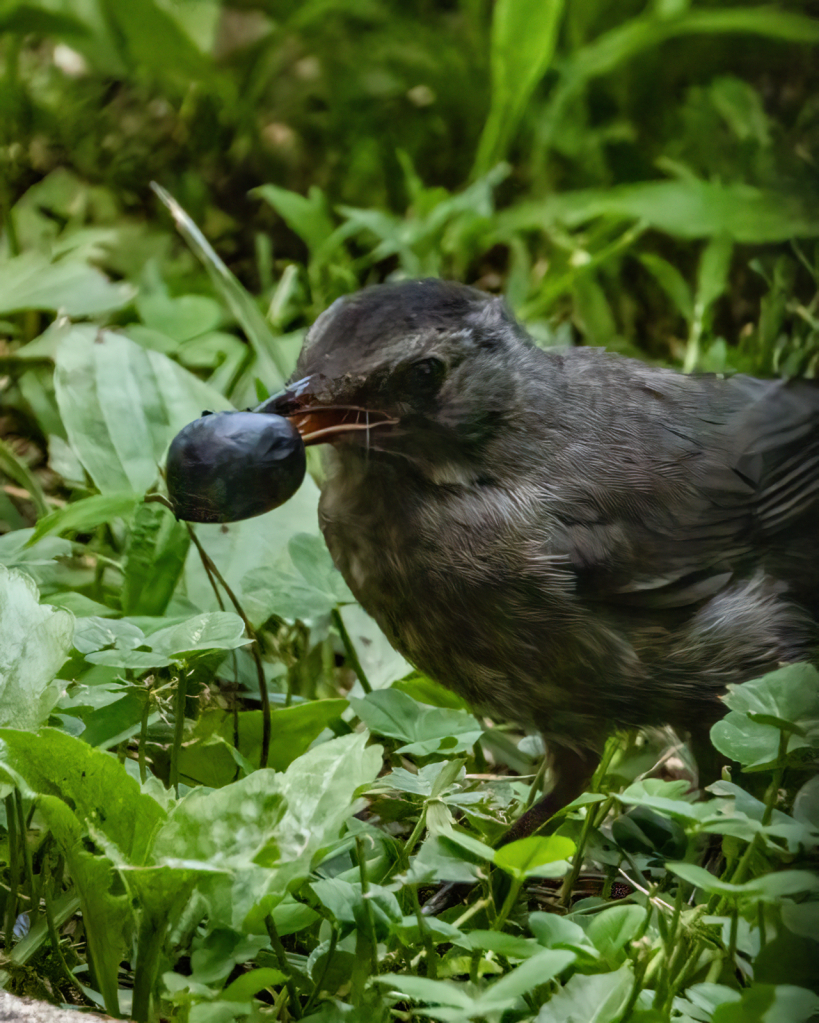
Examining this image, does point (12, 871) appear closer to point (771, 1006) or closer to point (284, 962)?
point (284, 962)

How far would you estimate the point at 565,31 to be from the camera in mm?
4859

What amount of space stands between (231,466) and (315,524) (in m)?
1.02

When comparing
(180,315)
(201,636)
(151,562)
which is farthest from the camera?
(180,315)

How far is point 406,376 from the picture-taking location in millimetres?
2055

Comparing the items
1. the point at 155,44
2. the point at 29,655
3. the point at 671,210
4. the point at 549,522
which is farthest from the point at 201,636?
the point at 155,44

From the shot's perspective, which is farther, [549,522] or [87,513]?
[87,513]

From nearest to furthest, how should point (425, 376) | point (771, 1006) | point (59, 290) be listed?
point (771, 1006) < point (425, 376) < point (59, 290)

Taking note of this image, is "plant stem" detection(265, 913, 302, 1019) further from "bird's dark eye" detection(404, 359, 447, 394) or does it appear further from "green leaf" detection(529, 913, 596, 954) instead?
"bird's dark eye" detection(404, 359, 447, 394)

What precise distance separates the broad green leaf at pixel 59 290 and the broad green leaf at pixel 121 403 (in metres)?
0.37

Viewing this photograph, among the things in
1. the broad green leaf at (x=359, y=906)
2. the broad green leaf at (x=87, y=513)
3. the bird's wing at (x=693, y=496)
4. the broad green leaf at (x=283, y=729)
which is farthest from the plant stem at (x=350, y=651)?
the broad green leaf at (x=359, y=906)

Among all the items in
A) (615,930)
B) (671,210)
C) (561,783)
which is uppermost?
(671,210)

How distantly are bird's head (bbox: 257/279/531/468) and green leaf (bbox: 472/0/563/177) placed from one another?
2.30m

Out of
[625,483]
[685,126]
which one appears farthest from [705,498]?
[685,126]

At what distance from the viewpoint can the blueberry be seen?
172 cm
